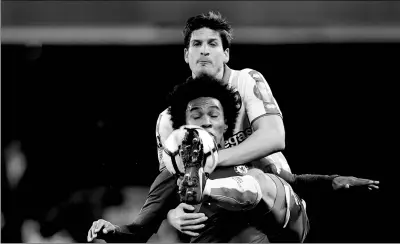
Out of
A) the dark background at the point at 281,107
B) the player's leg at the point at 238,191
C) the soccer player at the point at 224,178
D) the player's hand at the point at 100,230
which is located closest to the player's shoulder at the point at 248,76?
the soccer player at the point at 224,178

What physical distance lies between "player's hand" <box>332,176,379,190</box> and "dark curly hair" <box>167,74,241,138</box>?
0.34 meters

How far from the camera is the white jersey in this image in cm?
170

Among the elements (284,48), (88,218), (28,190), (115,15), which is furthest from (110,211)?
(284,48)

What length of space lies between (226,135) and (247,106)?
110 mm

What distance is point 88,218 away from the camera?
2.39 meters

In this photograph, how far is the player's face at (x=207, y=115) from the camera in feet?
5.26

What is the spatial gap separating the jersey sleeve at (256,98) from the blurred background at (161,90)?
0.80ft

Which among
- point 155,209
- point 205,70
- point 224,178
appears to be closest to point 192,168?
point 224,178

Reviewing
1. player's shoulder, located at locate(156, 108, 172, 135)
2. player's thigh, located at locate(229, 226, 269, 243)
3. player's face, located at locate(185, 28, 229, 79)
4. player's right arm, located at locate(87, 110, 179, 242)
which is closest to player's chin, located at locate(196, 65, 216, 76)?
player's face, located at locate(185, 28, 229, 79)

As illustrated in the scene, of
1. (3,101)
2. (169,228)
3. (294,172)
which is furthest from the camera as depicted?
(3,101)

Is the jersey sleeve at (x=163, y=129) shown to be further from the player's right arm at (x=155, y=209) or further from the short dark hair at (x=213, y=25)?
the short dark hair at (x=213, y=25)

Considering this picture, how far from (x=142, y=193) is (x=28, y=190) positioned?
0.51 meters

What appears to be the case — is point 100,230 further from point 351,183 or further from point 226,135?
point 351,183

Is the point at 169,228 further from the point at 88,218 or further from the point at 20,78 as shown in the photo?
the point at 20,78
